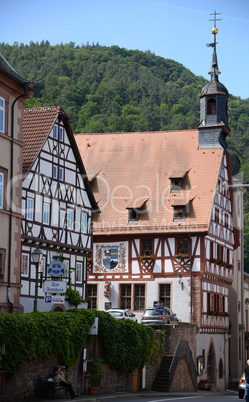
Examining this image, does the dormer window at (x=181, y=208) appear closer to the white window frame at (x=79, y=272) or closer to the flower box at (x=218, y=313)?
the flower box at (x=218, y=313)

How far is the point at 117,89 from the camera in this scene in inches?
4594

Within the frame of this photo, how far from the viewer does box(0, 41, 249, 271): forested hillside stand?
97625mm

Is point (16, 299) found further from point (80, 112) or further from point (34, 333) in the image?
point (80, 112)

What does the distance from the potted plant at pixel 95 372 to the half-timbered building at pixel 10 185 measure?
137 inches

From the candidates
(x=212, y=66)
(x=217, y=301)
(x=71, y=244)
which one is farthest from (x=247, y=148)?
(x=71, y=244)

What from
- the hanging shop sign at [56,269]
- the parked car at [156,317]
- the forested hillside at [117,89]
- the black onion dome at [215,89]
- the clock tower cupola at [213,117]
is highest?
the forested hillside at [117,89]

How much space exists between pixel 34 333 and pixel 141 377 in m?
11.6

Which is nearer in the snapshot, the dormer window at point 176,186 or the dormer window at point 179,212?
the dormer window at point 179,212

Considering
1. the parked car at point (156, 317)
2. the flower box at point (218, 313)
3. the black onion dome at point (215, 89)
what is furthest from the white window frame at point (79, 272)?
the black onion dome at point (215, 89)

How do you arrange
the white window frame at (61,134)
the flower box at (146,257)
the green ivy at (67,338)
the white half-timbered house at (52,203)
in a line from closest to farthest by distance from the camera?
the green ivy at (67,338)
the white half-timbered house at (52,203)
the white window frame at (61,134)
the flower box at (146,257)

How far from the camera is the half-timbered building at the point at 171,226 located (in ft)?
151

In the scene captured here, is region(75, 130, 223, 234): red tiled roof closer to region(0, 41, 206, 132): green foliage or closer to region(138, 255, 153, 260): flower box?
region(138, 255, 153, 260): flower box

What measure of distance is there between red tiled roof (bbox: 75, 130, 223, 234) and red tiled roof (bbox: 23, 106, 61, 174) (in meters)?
12.3

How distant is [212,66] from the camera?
55.9 meters
